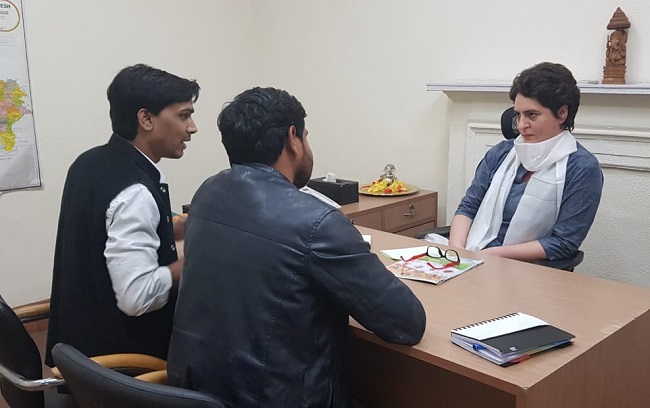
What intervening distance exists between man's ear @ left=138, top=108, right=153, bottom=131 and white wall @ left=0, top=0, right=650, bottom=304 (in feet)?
6.38

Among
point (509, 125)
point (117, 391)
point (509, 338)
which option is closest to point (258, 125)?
point (117, 391)

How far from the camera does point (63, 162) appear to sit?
3.60 metres

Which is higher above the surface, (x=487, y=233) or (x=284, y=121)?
(x=284, y=121)

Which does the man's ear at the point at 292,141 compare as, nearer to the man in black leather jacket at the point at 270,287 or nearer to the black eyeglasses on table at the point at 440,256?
the man in black leather jacket at the point at 270,287

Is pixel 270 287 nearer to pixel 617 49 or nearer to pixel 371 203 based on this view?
pixel 371 203

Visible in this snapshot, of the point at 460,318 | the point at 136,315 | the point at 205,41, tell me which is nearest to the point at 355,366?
the point at 460,318

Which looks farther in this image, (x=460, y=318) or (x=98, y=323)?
(x=98, y=323)

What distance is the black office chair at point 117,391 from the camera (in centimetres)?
119

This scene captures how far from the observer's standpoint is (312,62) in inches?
168

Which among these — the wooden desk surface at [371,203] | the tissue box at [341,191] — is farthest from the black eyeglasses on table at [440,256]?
the tissue box at [341,191]

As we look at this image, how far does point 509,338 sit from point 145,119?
1113mm

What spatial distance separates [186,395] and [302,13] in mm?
3448

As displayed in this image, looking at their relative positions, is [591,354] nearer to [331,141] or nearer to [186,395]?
[186,395]

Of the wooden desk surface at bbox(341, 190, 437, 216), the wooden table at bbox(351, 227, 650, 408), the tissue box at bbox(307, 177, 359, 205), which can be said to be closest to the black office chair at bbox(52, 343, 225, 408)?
the wooden table at bbox(351, 227, 650, 408)
